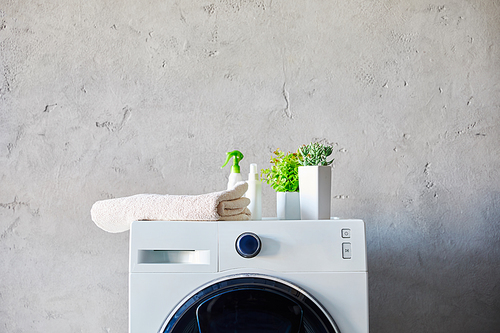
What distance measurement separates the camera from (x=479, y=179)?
1.50 metres

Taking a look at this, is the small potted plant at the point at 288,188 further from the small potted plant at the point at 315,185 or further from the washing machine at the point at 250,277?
the washing machine at the point at 250,277

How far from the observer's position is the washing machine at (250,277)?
953mm

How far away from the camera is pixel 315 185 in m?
1.08

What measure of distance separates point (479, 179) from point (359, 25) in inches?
28.4

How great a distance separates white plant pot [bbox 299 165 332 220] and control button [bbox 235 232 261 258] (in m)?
0.19

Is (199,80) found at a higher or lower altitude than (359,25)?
lower

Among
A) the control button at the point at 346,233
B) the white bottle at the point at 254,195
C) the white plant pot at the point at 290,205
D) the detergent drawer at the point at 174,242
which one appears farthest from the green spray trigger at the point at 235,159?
the control button at the point at 346,233

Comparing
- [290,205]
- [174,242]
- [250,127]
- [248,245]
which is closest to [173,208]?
[174,242]

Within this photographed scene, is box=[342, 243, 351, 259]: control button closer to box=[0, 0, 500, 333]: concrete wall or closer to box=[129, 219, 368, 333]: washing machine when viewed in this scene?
box=[129, 219, 368, 333]: washing machine

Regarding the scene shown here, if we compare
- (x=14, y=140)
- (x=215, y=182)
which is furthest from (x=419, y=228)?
(x=14, y=140)

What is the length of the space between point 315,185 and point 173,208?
37 centimetres

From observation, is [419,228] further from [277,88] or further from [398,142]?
[277,88]

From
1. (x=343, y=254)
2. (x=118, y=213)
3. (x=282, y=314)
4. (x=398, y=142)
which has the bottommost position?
(x=282, y=314)

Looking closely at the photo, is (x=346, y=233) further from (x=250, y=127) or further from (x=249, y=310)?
(x=250, y=127)
